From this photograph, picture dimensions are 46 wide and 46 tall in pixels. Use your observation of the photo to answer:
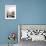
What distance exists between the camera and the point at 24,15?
3971 mm

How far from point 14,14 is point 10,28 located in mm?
496

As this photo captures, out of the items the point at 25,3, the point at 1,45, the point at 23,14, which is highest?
the point at 25,3

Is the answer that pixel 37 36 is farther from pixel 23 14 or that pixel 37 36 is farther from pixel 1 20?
pixel 1 20

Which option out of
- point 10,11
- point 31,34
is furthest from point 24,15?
point 31,34

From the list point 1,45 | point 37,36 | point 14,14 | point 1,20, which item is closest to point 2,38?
point 1,45

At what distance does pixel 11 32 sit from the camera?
3924 millimetres

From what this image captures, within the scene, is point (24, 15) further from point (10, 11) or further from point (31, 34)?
point (31, 34)

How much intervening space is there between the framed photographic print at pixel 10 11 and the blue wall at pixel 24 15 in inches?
4.3

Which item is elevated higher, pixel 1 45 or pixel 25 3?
pixel 25 3

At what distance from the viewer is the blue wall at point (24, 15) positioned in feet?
13.0

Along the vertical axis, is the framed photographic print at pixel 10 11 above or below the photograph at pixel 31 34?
above

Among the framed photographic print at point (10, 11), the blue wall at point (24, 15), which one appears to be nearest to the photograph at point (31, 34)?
the blue wall at point (24, 15)

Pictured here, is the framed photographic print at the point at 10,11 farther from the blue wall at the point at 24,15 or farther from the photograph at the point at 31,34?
the photograph at the point at 31,34

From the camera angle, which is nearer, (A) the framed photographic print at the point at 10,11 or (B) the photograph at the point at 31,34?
(B) the photograph at the point at 31,34
